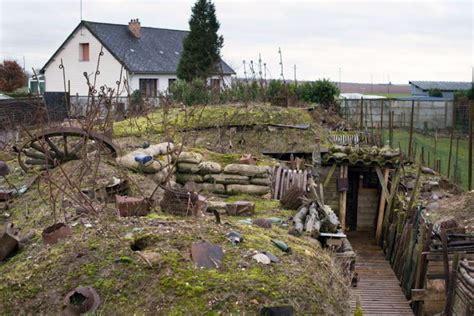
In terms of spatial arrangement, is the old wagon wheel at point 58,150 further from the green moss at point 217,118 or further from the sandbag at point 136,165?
the green moss at point 217,118

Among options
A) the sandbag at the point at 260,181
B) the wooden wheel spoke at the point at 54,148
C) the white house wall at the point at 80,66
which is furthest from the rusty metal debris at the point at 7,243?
the white house wall at the point at 80,66

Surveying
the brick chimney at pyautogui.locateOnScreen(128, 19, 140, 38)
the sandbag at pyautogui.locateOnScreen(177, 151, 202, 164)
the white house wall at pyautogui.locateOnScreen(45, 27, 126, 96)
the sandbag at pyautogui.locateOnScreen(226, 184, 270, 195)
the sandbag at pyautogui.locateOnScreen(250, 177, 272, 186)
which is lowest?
the sandbag at pyautogui.locateOnScreen(226, 184, 270, 195)

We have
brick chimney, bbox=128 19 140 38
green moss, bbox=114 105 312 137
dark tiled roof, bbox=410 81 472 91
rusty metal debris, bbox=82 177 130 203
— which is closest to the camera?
rusty metal debris, bbox=82 177 130 203

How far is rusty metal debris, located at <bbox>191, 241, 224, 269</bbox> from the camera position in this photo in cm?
514

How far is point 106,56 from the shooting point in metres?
32.1

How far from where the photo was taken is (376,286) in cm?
1246

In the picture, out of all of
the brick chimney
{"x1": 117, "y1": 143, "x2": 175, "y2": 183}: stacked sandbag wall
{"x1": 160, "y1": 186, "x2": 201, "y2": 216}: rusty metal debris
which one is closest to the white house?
the brick chimney

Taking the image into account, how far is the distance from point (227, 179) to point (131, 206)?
15.1ft

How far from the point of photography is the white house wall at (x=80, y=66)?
32.0m

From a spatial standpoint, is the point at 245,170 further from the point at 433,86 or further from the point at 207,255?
the point at 433,86

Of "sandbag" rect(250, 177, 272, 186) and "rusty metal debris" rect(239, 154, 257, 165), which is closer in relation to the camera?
"sandbag" rect(250, 177, 272, 186)

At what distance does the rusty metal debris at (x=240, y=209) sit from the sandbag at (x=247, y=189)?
5.85 ft

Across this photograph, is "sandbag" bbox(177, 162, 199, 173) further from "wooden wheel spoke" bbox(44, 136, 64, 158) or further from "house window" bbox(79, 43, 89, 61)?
"house window" bbox(79, 43, 89, 61)

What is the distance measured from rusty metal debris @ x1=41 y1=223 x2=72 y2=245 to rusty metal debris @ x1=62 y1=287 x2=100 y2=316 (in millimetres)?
973
